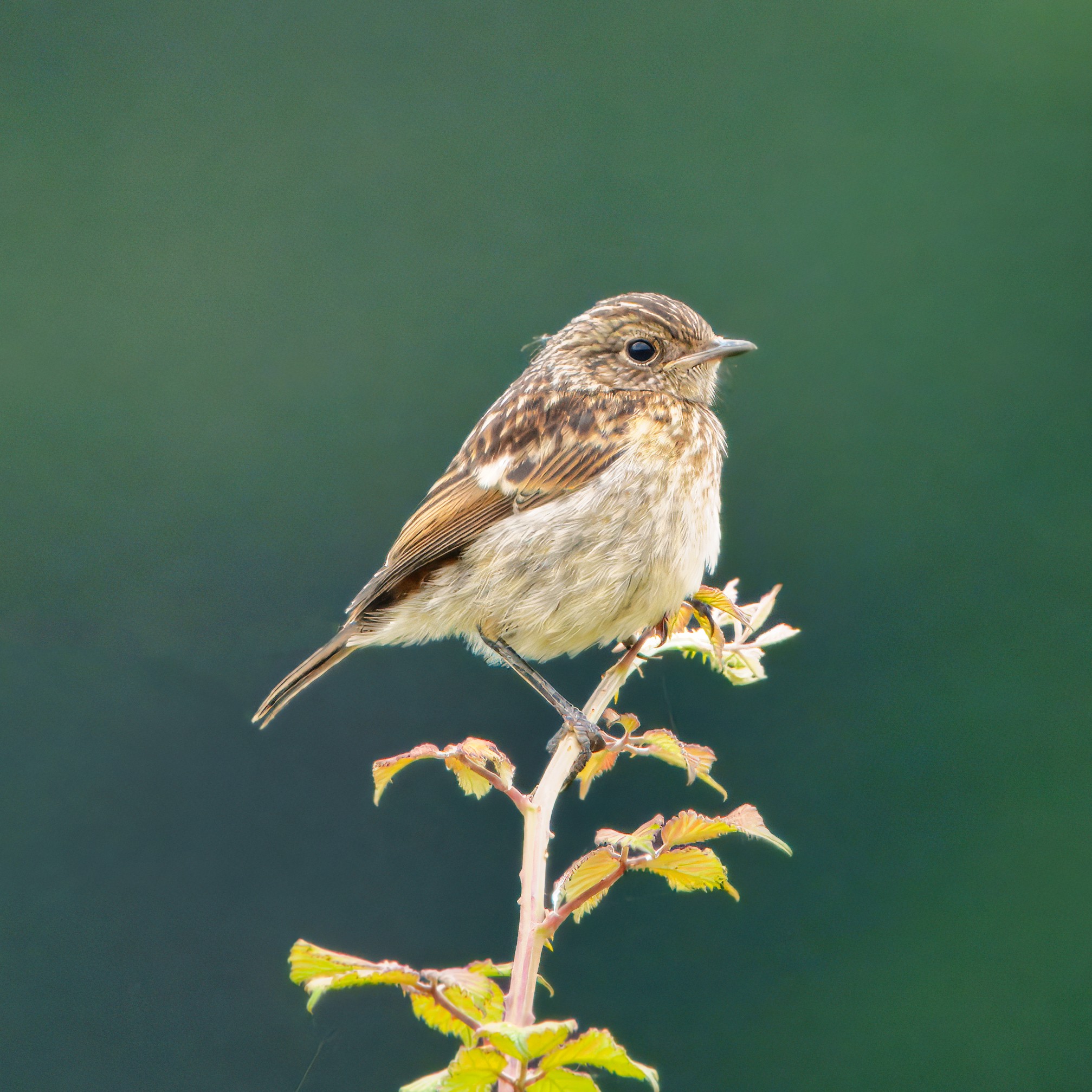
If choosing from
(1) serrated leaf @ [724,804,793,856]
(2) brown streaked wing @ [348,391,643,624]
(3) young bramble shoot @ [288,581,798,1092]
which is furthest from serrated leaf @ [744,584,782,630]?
(2) brown streaked wing @ [348,391,643,624]

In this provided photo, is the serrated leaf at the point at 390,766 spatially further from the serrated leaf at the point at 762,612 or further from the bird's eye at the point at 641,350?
the bird's eye at the point at 641,350

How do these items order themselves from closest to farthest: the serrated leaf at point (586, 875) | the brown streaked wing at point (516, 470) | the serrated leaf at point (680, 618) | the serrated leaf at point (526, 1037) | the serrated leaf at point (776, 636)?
1. the serrated leaf at point (526, 1037)
2. the serrated leaf at point (586, 875)
3. the serrated leaf at point (776, 636)
4. the serrated leaf at point (680, 618)
5. the brown streaked wing at point (516, 470)

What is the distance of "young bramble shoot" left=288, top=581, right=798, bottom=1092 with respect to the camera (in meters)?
0.44

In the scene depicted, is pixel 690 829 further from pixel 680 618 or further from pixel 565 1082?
pixel 680 618

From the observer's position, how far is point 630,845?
1.78 feet

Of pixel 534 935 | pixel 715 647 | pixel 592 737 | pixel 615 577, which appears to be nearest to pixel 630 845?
pixel 534 935

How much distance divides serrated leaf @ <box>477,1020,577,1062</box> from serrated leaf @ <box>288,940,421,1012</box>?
0.04m

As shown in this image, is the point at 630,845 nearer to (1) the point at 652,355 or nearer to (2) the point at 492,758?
(2) the point at 492,758

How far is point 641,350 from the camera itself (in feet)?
4.26

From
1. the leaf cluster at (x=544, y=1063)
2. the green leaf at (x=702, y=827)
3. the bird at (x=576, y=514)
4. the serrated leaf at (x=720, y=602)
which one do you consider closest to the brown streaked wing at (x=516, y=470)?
the bird at (x=576, y=514)

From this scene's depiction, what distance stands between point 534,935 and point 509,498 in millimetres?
768

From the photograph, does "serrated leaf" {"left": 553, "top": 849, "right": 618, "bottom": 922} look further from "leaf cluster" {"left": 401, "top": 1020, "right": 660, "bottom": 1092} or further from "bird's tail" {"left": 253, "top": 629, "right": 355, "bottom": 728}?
"bird's tail" {"left": 253, "top": 629, "right": 355, "bottom": 728}

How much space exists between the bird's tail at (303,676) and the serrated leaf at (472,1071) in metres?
0.68

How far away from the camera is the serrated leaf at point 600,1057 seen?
1.42 ft
